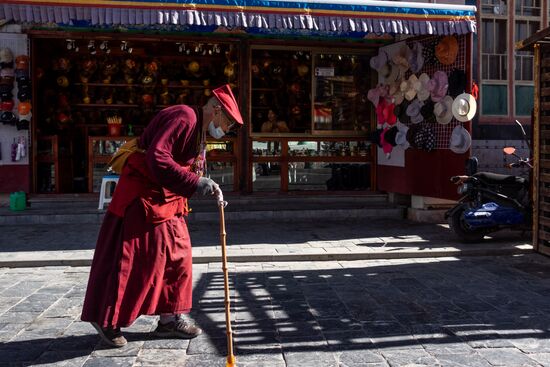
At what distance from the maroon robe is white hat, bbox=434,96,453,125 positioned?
21.2 feet

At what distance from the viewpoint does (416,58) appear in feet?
34.8

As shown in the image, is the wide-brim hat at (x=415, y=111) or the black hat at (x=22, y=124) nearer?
the wide-brim hat at (x=415, y=111)

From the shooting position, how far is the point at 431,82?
33.3 ft

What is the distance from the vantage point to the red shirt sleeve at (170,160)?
13.1 ft

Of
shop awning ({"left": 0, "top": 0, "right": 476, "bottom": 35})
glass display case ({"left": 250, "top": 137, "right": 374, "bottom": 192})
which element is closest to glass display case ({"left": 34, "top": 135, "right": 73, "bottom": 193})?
shop awning ({"left": 0, "top": 0, "right": 476, "bottom": 35})

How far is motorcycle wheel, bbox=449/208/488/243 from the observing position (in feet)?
28.5

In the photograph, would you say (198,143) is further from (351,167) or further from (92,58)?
(92,58)

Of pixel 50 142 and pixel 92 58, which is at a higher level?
pixel 92 58

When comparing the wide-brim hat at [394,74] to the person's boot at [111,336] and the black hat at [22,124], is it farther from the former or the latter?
the person's boot at [111,336]

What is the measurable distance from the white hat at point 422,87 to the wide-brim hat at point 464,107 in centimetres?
81

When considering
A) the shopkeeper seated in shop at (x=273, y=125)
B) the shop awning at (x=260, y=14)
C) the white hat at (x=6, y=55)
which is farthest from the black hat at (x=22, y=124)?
the shopkeeper seated in shop at (x=273, y=125)

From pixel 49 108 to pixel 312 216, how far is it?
19.2 ft

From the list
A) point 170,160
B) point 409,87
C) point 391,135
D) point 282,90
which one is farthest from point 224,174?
point 170,160

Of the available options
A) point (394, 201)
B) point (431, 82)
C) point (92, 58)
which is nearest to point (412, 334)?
point (431, 82)
